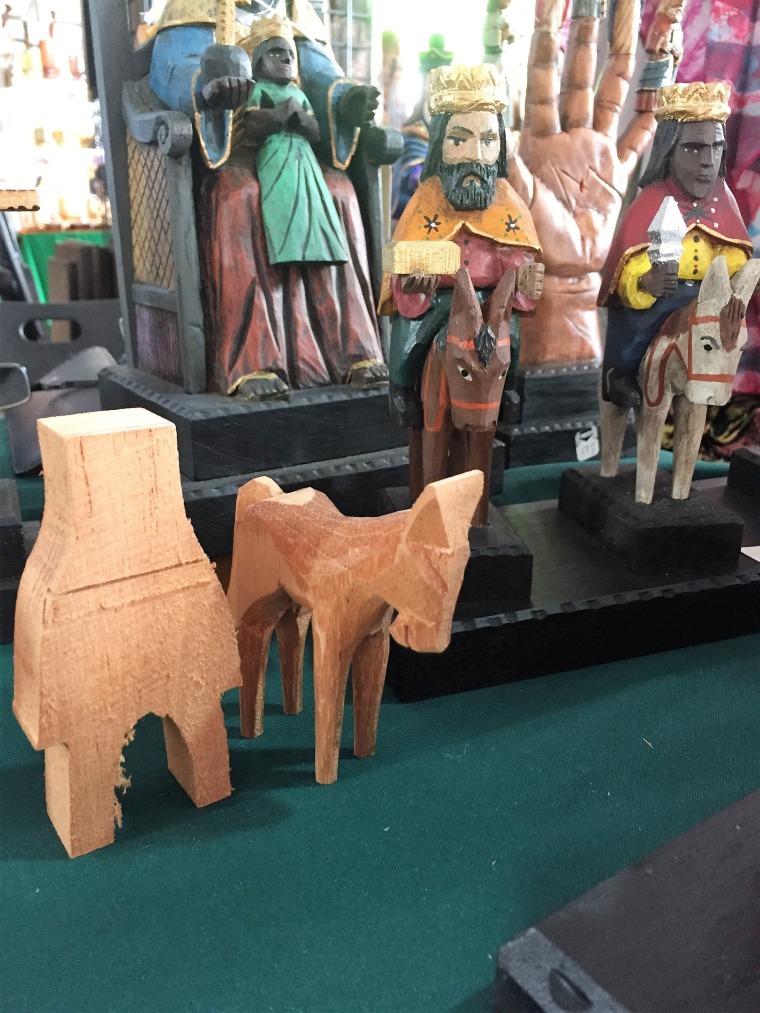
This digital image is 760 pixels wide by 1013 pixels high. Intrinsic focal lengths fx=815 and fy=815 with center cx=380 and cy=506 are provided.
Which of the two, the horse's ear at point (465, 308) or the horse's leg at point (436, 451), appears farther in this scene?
the horse's leg at point (436, 451)

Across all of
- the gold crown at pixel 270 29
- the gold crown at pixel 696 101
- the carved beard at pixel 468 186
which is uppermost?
the gold crown at pixel 270 29

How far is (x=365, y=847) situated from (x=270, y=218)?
1.47 metres

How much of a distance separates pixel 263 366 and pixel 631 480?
0.98 metres

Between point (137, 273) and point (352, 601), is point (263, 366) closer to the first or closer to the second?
point (137, 273)

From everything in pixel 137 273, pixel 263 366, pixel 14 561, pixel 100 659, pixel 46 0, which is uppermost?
pixel 46 0

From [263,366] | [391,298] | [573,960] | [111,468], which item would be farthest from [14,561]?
[573,960]

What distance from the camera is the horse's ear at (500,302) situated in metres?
1.47

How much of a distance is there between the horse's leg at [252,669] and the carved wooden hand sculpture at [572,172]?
1.79m

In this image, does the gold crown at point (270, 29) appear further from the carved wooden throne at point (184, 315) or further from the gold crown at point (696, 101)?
the gold crown at point (696, 101)

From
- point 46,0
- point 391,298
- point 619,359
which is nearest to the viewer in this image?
point 391,298

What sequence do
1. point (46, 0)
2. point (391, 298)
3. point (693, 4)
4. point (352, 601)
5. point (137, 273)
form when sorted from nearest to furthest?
point (352, 601), point (391, 298), point (137, 273), point (693, 4), point (46, 0)

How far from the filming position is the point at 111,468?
104 centimetres

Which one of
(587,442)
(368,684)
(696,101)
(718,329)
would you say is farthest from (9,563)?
(587,442)

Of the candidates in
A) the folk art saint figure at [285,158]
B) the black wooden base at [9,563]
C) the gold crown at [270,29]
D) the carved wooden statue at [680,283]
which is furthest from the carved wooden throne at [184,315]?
the carved wooden statue at [680,283]
